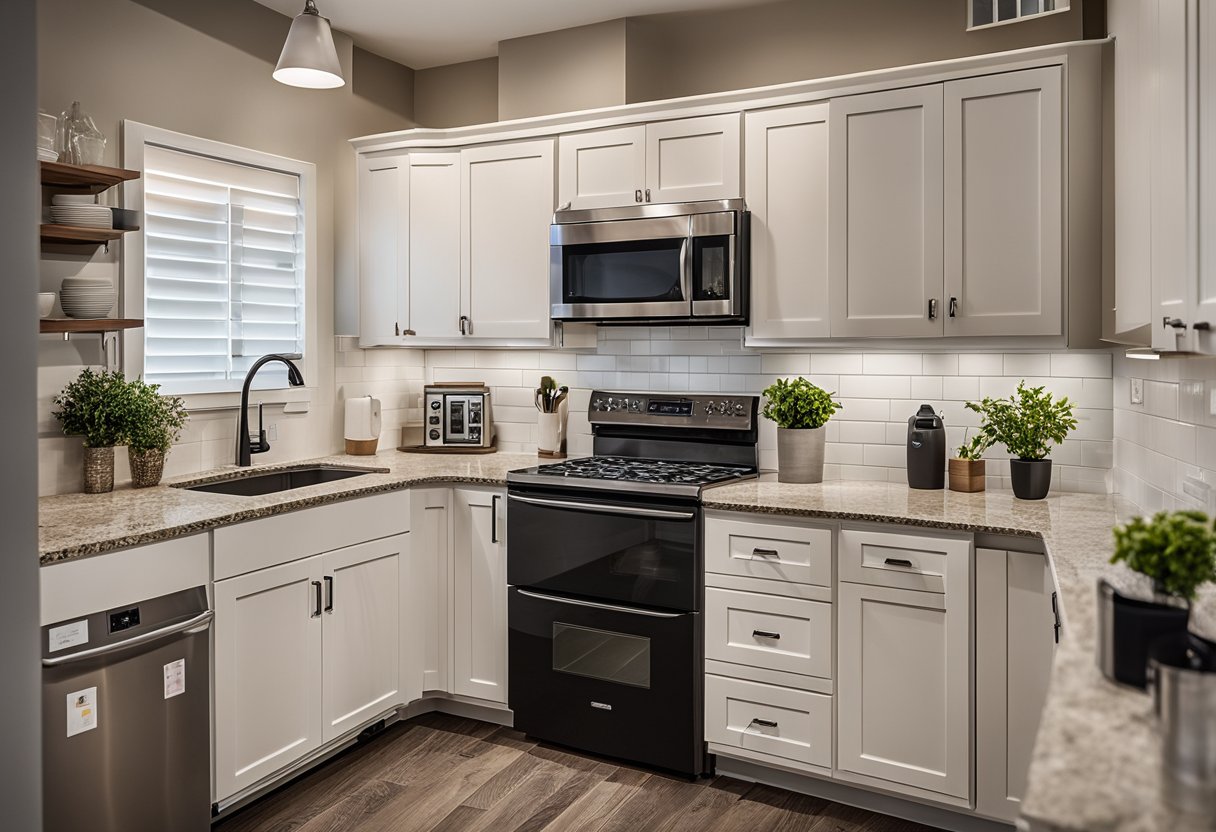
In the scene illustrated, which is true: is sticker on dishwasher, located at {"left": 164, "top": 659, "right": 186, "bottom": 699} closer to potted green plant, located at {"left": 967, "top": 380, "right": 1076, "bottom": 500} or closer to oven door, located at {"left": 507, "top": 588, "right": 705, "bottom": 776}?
oven door, located at {"left": 507, "top": 588, "right": 705, "bottom": 776}

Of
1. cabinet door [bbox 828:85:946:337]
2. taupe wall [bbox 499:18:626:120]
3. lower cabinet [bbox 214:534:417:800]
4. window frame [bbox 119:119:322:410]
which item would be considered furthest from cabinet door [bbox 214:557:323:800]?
taupe wall [bbox 499:18:626:120]

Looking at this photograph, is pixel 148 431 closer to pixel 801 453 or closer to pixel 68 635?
pixel 68 635

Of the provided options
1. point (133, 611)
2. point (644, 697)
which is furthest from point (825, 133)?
point (133, 611)

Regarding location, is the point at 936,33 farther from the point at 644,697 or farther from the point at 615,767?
the point at 615,767

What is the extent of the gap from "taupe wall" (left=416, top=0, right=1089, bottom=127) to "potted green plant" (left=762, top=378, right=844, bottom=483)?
1.28 meters

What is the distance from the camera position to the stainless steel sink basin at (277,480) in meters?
3.28

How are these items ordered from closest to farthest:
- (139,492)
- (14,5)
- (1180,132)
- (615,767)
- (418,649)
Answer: (1180,132), (14,5), (139,492), (615,767), (418,649)

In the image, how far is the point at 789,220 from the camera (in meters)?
3.21

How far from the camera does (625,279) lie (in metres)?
3.45

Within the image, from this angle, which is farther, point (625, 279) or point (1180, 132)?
point (625, 279)

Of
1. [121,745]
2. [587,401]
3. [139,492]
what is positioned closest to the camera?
[121,745]

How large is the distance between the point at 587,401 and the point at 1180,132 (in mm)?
2638

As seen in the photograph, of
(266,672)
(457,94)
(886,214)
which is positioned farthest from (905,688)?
(457,94)

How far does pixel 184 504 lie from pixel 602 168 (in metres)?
1.96
